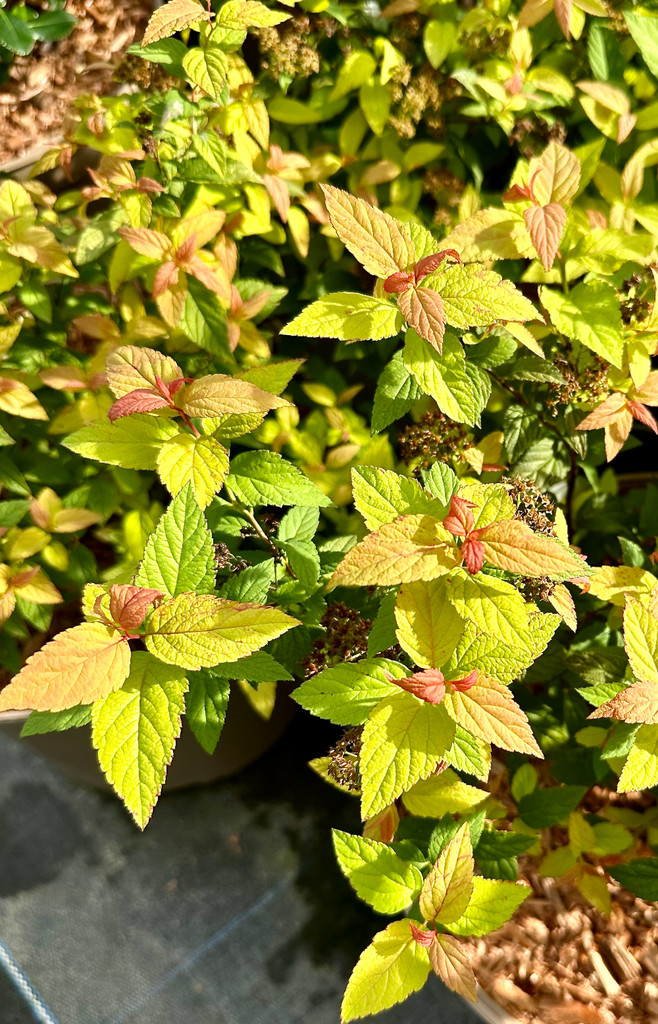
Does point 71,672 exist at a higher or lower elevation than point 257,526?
higher

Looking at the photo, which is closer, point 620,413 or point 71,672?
point 71,672

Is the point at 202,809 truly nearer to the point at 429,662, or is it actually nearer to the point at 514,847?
the point at 514,847

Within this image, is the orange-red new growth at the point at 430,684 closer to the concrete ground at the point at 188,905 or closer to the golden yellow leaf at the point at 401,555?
the golden yellow leaf at the point at 401,555

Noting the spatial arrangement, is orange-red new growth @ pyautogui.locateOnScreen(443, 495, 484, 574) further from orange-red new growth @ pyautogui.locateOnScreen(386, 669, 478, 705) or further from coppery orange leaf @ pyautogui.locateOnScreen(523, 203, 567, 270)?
coppery orange leaf @ pyautogui.locateOnScreen(523, 203, 567, 270)

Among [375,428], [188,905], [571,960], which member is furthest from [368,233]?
[188,905]

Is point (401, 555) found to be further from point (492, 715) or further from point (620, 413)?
point (620, 413)

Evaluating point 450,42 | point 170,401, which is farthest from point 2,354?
point 450,42

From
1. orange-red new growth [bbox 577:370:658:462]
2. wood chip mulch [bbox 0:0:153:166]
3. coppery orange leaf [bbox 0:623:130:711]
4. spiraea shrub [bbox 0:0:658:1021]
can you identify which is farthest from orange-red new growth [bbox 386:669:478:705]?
wood chip mulch [bbox 0:0:153:166]
